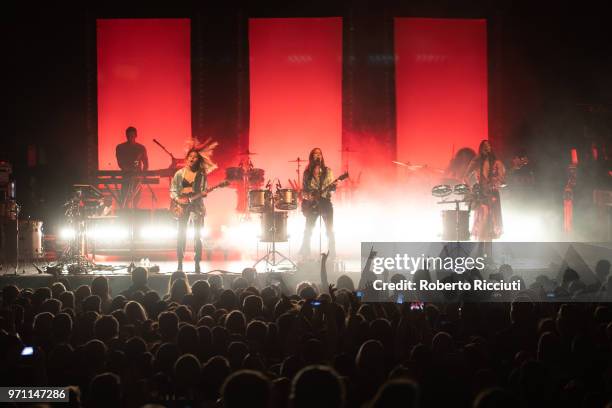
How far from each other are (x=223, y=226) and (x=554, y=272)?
698 cm

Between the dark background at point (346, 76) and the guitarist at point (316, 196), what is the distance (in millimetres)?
3342

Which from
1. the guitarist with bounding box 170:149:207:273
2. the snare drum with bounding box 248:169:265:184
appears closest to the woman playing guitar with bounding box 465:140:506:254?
the snare drum with bounding box 248:169:265:184

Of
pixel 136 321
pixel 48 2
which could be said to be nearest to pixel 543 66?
pixel 48 2

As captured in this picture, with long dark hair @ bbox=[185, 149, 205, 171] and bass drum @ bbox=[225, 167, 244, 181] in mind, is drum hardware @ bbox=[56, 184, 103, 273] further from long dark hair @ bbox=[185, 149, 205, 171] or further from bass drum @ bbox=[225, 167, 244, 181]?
bass drum @ bbox=[225, 167, 244, 181]

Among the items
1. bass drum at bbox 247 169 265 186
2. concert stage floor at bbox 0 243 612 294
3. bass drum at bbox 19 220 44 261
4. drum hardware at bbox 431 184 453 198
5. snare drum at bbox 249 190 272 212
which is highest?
bass drum at bbox 247 169 265 186

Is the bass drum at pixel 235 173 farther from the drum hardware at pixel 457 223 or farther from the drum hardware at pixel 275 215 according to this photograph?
the drum hardware at pixel 457 223

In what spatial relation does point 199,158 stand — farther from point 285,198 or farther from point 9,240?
point 9,240

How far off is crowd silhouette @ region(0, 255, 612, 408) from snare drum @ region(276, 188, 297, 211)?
4581 mm

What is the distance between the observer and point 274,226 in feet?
38.3

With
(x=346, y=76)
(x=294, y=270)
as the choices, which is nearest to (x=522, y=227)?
(x=346, y=76)

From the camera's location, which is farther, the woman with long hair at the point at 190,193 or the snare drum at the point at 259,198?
the snare drum at the point at 259,198

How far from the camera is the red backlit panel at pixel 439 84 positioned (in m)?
15.0

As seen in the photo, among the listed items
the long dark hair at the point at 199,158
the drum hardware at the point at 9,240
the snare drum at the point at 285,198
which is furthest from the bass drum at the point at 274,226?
the drum hardware at the point at 9,240

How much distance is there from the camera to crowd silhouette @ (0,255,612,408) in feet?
11.7
